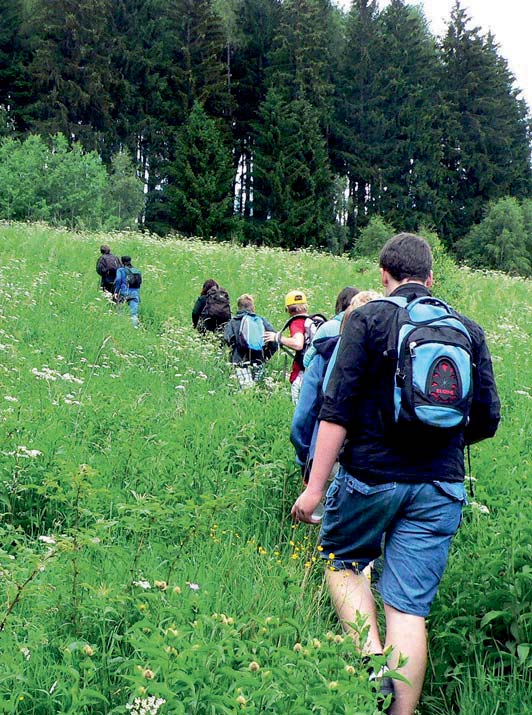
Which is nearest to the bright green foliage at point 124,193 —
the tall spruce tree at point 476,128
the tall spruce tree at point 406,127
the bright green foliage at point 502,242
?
the tall spruce tree at point 406,127

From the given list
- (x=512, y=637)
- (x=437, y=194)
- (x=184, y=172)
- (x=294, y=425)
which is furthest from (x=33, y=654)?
(x=437, y=194)

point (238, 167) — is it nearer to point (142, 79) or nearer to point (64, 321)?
point (142, 79)

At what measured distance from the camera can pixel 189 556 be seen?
4.03m

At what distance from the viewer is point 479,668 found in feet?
11.3

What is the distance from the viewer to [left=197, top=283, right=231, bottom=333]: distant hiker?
1094cm

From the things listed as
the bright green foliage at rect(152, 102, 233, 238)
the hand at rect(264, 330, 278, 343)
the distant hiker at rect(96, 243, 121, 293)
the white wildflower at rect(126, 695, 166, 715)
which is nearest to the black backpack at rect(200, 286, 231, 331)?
the hand at rect(264, 330, 278, 343)

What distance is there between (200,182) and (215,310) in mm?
32048

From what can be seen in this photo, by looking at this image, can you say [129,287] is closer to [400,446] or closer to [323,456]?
[323,456]

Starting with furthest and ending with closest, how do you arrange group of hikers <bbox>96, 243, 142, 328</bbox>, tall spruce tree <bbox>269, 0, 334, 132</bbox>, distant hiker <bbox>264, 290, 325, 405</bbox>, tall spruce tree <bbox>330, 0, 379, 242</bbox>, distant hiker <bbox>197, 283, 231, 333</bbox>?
tall spruce tree <bbox>330, 0, 379, 242</bbox> → tall spruce tree <bbox>269, 0, 334, 132</bbox> → group of hikers <bbox>96, 243, 142, 328</bbox> → distant hiker <bbox>197, 283, 231, 333</bbox> → distant hiker <bbox>264, 290, 325, 405</bbox>

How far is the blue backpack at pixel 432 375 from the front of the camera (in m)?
3.02

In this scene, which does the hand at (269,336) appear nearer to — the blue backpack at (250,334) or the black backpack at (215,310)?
the blue backpack at (250,334)

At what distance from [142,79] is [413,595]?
1919 inches

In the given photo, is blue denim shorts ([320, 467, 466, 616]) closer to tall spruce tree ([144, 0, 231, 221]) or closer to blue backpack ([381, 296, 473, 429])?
blue backpack ([381, 296, 473, 429])

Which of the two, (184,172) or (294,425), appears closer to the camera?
(294,425)
